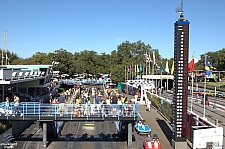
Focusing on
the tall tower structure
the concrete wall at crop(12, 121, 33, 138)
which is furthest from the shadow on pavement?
the concrete wall at crop(12, 121, 33, 138)

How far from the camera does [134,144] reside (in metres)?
19.2

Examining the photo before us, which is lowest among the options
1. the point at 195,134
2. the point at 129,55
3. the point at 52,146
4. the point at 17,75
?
the point at 52,146

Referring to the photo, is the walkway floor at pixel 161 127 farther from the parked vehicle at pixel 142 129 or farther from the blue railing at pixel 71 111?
the blue railing at pixel 71 111

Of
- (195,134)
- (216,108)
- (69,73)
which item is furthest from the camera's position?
(69,73)

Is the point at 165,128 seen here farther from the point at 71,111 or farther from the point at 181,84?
the point at 71,111

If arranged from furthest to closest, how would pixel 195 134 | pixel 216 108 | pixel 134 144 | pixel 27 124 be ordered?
pixel 216 108, pixel 27 124, pixel 134 144, pixel 195 134

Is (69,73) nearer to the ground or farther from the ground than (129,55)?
nearer to the ground

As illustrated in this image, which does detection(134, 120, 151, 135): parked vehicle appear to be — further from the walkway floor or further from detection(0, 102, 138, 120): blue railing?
detection(0, 102, 138, 120): blue railing

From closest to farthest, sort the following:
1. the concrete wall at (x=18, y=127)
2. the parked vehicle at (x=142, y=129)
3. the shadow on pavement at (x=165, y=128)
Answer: the concrete wall at (x=18, y=127), the shadow on pavement at (x=165, y=128), the parked vehicle at (x=142, y=129)

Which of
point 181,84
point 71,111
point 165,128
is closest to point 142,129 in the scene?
point 165,128

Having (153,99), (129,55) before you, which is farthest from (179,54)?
(129,55)

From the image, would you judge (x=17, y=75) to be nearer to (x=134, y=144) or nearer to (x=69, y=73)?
(x=134, y=144)

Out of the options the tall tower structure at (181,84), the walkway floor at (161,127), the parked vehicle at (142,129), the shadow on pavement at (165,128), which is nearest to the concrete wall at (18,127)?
the parked vehicle at (142,129)

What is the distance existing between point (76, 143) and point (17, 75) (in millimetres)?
8730
